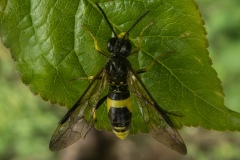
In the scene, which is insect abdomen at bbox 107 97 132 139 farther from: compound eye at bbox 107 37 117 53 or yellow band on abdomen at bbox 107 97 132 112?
compound eye at bbox 107 37 117 53

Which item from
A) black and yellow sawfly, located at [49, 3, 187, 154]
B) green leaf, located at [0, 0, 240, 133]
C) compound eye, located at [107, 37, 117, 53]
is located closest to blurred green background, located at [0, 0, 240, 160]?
black and yellow sawfly, located at [49, 3, 187, 154]

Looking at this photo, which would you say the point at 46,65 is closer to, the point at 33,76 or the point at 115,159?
the point at 33,76

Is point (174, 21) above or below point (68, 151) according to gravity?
above

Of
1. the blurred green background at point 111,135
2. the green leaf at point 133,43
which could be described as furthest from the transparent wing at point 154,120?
the blurred green background at point 111,135

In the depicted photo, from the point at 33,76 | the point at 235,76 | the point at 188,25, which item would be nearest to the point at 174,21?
the point at 188,25

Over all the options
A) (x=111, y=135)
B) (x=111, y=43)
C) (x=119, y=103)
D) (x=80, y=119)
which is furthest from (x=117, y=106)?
(x=111, y=135)

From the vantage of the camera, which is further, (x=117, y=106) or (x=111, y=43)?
(x=117, y=106)

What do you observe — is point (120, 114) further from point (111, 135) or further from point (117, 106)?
point (111, 135)
